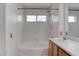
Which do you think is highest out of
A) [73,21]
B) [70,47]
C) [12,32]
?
[73,21]

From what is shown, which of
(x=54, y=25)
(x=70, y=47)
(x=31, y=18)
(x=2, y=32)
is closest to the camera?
(x=70, y=47)

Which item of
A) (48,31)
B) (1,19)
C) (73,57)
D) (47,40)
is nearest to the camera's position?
(73,57)

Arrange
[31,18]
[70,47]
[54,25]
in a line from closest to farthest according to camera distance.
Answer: [70,47], [54,25], [31,18]

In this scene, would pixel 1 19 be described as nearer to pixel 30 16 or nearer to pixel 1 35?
pixel 1 35

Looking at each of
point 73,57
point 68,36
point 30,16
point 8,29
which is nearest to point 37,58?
point 73,57

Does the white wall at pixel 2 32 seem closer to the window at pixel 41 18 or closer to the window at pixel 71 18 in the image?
the window at pixel 41 18

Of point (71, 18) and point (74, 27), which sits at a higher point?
point (71, 18)

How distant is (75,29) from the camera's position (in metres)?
1.93

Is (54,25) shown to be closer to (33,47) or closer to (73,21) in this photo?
(73,21)

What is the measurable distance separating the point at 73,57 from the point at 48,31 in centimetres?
130

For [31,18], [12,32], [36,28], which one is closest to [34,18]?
[31,18]

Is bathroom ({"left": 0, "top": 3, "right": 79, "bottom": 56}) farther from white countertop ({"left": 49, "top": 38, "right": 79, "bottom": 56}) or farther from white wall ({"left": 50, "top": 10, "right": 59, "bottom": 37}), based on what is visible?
white countertop ({"left": 49, "top": 38, "right": 79, "bottom": 56})

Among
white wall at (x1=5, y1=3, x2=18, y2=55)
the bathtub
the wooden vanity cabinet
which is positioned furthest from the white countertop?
white wall at (x1=5, y1=3, x2=18, y2=55)

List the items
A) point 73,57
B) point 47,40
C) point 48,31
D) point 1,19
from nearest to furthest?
1. point 73,57
2. point 1,19
3. point 47,40
4. point 48,31
